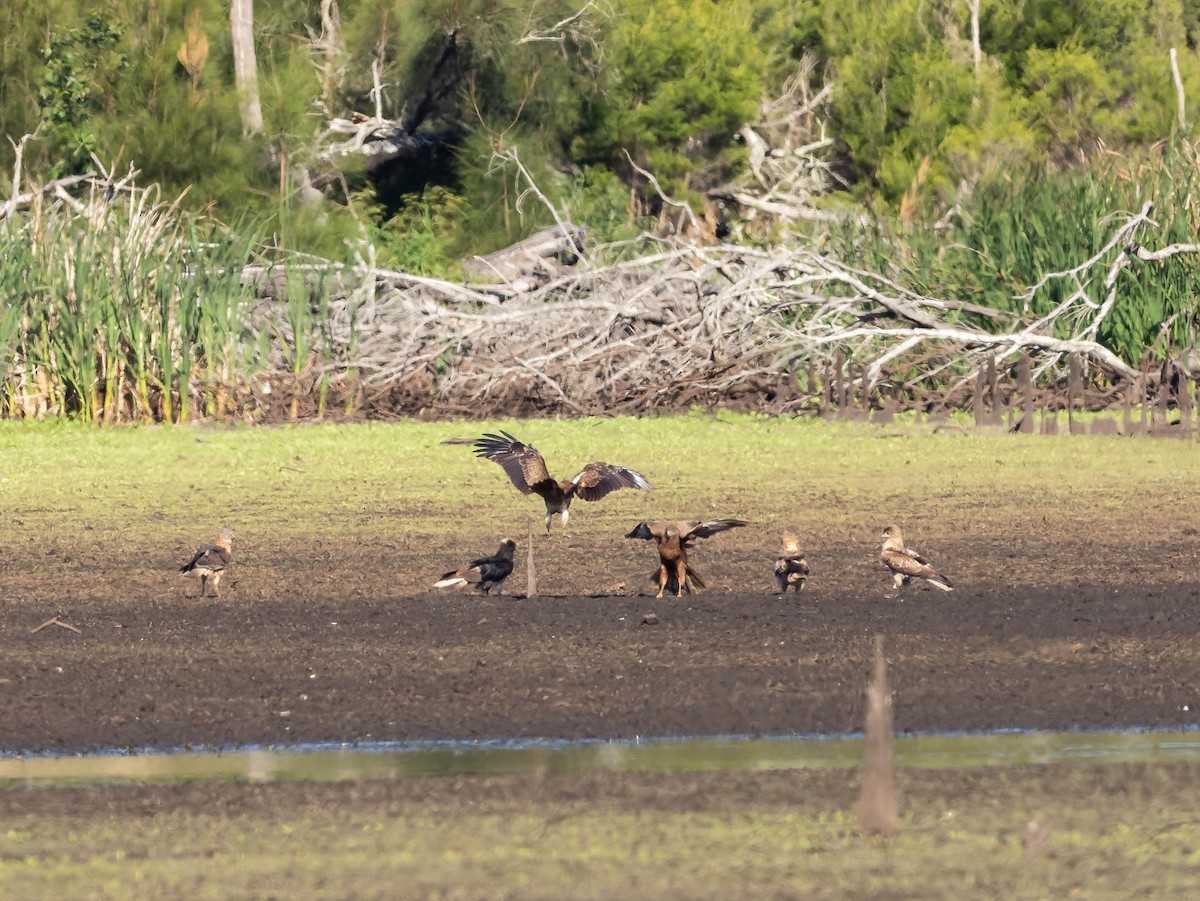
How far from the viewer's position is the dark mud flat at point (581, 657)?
25.6 ft

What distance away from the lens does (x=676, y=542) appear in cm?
1030

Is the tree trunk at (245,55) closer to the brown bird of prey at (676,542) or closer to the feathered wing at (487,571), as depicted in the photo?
the feathered wing at (487,571)

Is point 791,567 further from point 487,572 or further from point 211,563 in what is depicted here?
point 211,563

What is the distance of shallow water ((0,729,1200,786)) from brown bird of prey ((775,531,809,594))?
2977 millimetres

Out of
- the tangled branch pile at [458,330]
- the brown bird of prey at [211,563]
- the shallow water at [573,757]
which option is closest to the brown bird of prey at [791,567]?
the brown bird of prey at [211,563]

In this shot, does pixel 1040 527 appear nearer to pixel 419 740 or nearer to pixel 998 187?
pixel 419 740

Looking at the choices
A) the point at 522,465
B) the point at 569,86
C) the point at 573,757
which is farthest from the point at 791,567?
the point at 569,86

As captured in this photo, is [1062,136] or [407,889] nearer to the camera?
[407,889]

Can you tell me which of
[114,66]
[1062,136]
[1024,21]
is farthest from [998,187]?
[1024,21]

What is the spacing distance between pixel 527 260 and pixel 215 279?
→ 18.4 ft

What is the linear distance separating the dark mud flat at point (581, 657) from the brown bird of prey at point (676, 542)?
0.50ft

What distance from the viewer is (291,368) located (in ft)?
80.5

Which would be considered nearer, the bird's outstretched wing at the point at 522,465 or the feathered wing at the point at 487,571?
the feathered wing at the point at 487,571

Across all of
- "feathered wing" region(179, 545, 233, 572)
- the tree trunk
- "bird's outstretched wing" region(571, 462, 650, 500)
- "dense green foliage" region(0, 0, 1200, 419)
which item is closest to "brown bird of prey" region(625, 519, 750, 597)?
"bird's outstretched wing" region(571, 462, 650, 500)
